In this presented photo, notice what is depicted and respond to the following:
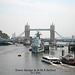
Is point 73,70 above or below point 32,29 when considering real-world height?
below

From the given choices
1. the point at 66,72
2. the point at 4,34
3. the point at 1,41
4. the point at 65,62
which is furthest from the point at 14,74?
the point at 4,34

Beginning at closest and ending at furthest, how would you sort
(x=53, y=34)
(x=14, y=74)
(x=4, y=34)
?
(x=14, y=74), (x=53, y=34), (x=4, y=34)

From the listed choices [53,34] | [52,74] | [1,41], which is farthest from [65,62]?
[53,34]

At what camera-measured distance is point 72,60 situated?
27375 mm

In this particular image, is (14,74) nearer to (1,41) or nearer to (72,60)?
(72,60)

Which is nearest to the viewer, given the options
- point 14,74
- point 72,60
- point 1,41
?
point 14,74

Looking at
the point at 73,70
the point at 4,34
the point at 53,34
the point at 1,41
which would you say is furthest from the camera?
the point at 4,34

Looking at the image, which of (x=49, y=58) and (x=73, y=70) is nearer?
(x=73, y=70)

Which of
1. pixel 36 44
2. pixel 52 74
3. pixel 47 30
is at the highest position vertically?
pixel 47 30

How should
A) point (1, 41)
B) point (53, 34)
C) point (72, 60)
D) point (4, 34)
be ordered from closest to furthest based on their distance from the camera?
point (72, 60), point (1, 41), point (53, 34), point (4, 34)

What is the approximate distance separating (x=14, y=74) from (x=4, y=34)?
125 meters

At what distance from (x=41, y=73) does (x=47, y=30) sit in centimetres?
11031

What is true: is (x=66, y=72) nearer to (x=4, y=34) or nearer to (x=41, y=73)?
(x=41, y=73)

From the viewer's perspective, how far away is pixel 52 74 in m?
22.0
